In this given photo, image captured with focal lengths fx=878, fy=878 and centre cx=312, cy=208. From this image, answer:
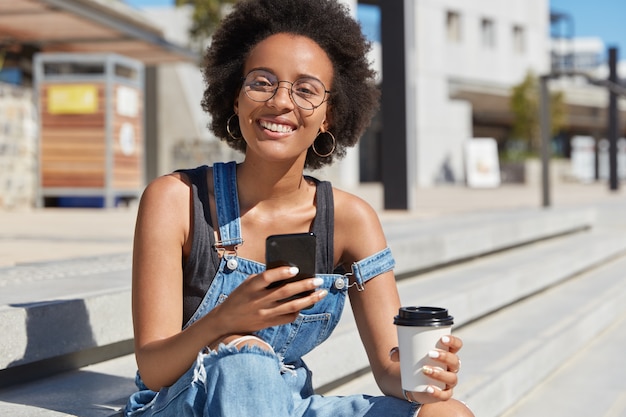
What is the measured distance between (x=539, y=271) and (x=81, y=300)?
13.5 ft

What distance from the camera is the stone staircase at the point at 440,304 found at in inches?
104

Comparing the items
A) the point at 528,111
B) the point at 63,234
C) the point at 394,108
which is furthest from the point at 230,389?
the point at 528,111

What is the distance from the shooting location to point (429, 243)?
5.64 m

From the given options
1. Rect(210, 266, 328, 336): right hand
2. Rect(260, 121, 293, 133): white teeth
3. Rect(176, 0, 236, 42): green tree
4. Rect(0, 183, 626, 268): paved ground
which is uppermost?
Rect(176, 0, 236, 42): green tree

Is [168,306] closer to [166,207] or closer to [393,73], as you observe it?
[166,207]

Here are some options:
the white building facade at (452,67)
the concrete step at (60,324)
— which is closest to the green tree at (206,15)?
the white building facade at (452,67)

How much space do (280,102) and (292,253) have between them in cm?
55

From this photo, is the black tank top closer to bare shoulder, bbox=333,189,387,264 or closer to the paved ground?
bare shoulder, bbox=333,189,387,264

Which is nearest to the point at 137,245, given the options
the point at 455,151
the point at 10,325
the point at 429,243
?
the point at 10,325

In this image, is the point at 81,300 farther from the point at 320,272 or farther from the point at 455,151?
the point at 455,151

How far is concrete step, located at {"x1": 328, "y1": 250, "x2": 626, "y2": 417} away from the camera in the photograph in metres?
3.72

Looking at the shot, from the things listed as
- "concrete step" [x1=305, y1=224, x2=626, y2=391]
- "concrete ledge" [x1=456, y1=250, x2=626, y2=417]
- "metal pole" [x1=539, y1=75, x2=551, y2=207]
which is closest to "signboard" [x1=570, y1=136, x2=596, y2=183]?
"metal pole" [x1=539, y1=75, x2=551, y2=207]

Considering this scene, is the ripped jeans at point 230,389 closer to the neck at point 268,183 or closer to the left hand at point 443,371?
the left hand at point 443,371

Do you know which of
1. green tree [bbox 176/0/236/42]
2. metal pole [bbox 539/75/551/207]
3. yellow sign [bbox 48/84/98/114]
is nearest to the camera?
yellow sign [bbox 48/84/98/114]
